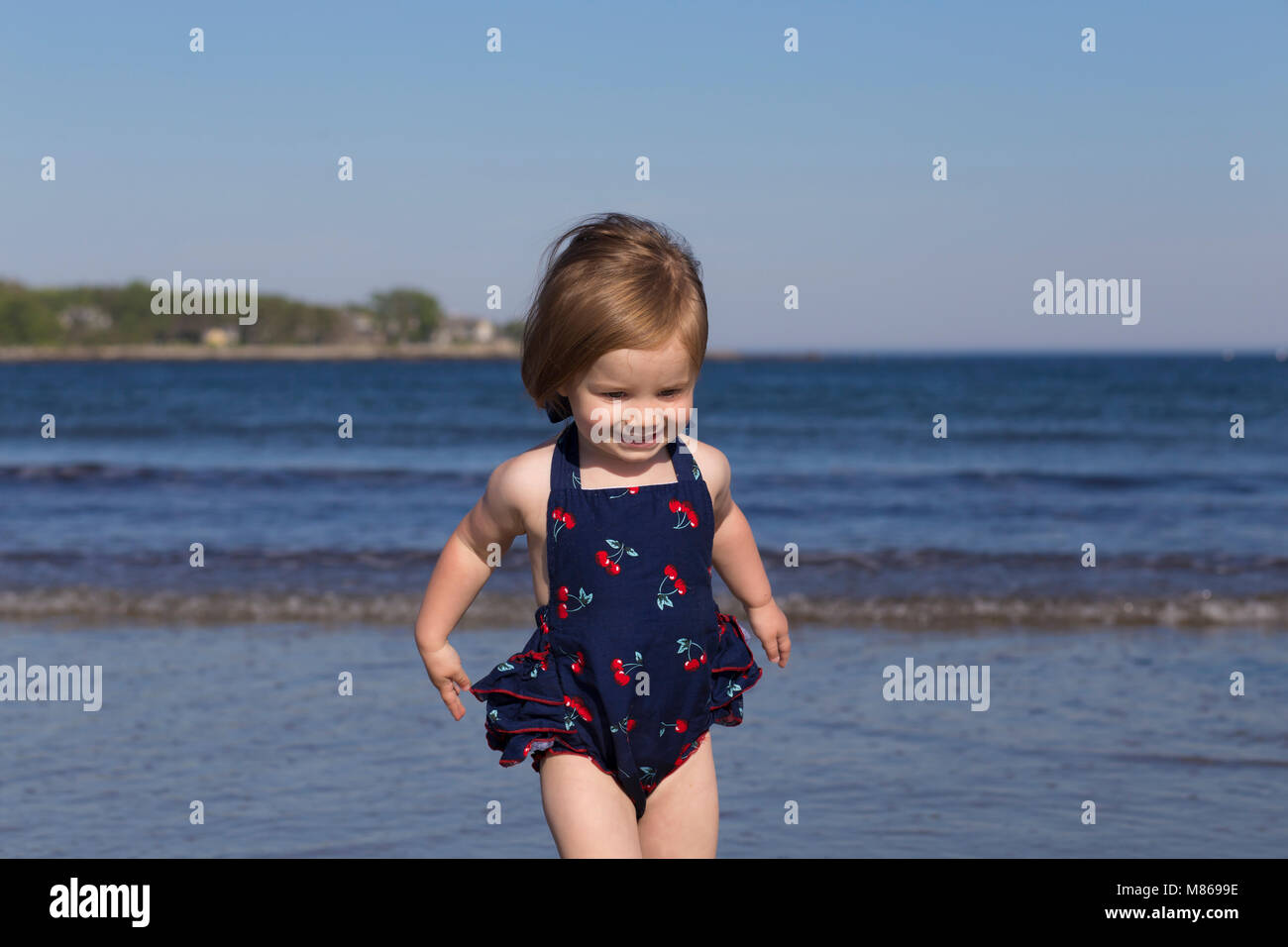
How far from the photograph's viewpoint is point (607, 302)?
8.89 ft

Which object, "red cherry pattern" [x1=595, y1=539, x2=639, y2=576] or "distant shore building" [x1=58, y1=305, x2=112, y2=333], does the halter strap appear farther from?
"distant shore building" [x1=58, y1=305, x2=112, y2=333]

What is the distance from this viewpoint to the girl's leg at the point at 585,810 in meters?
2.72

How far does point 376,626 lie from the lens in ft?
29.4

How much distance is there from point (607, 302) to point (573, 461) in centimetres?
40

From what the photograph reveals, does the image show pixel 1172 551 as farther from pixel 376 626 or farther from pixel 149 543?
pixel 149 543

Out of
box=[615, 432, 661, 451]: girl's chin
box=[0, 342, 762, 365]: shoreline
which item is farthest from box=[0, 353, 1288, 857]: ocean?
box=[0, 342, 762, 365]: shoreline

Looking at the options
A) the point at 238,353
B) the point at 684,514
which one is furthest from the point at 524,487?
the point at 238,353

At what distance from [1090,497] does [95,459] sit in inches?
627

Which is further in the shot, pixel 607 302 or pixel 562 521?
pixel 562 521

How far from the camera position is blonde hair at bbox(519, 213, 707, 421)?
2.71 meters

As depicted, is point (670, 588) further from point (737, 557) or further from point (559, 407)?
point (559, 407)

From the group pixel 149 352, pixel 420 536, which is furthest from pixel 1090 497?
pixel 149 352

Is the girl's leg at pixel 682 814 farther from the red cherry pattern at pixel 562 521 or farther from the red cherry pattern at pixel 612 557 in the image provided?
the red cherry pattern at pixel 562 521
